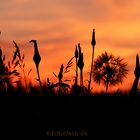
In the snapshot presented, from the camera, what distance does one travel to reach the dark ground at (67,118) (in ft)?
17.7

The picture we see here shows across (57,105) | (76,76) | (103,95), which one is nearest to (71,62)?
(76,76)

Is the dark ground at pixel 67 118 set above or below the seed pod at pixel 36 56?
below

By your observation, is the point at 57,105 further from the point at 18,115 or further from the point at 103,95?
the point at 103,95

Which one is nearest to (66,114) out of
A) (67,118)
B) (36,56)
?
(67,118)

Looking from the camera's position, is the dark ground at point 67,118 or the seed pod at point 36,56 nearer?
the dark ground at point 67,118

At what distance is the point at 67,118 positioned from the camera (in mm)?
5438

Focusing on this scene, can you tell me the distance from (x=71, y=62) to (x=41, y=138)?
182cm

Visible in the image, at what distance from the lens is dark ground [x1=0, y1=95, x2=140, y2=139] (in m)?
5.41

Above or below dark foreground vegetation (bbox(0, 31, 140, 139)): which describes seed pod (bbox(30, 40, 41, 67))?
above

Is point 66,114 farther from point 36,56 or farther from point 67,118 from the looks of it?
point 36,56

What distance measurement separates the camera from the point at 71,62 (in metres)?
6.91

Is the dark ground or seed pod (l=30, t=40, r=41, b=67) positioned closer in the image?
the dark ground

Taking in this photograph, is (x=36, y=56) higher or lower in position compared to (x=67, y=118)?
higher

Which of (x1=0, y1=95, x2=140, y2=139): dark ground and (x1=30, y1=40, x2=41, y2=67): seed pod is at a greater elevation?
(x1=30, y1=40, x2=41, y2=67): seed pod
